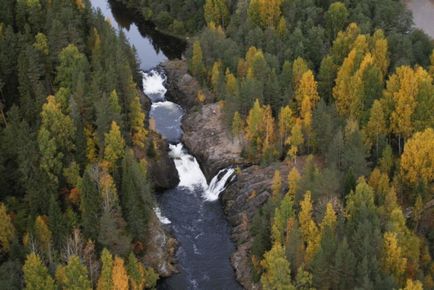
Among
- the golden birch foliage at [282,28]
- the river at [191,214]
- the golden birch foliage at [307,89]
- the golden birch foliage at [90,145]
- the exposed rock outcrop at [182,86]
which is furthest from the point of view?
the golden birch foliage at [282,28]

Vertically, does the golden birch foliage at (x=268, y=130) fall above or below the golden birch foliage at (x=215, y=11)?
below

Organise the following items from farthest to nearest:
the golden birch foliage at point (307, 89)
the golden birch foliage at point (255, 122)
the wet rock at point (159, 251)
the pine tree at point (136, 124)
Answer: the golden birch foliage at point (307, 89) < the pine tree at point (136, 124) < the golden birch foliage at point (255, 122) < the wet rock at point (159, 251)

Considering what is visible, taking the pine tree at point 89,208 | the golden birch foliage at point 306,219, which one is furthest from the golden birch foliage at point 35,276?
the golden birch foliage at point 306,219

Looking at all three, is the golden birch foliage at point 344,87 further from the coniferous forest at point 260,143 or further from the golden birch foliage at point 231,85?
the golden birch foliage at point 231,85

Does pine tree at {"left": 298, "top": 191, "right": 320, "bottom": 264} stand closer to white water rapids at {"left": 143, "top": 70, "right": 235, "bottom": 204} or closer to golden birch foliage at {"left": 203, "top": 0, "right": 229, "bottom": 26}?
white water rapids at {"left": 143, "top": 70, "right": 235, "bottom": 204}

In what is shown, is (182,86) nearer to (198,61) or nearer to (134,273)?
(198,61)

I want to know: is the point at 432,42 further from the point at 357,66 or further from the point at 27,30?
the point at 27,30

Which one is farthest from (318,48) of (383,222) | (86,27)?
(383,222)

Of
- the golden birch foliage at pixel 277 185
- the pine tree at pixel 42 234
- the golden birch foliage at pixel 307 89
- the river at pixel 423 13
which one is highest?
the river at pixel 423 13
